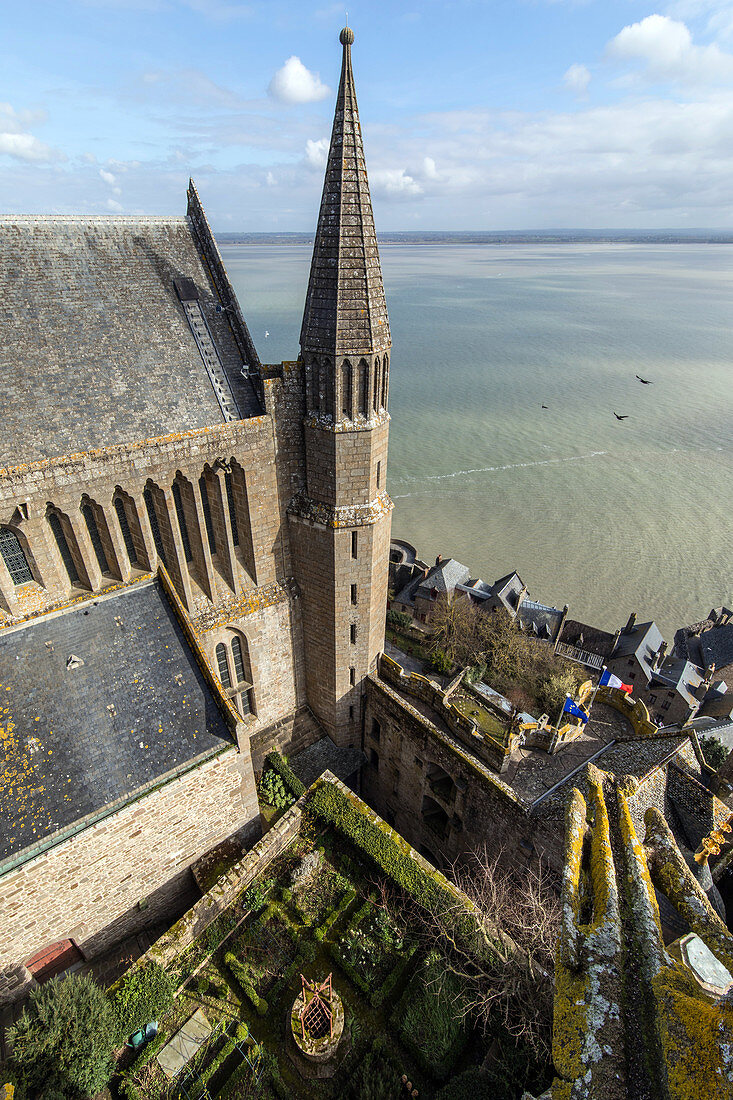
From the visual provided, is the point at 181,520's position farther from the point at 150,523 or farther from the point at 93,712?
the point at 93,712

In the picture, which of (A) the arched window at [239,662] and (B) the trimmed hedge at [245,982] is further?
(A) the arched window at [239,662]

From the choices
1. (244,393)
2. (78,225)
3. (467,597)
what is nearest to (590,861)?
(244,393)

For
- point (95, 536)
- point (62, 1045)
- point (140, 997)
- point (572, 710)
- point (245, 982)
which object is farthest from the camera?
point (572, 710)

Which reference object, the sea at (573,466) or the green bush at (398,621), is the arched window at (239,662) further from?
the sea at (573,466)

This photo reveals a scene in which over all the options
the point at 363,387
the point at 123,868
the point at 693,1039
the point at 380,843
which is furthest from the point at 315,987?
the point at 363,387

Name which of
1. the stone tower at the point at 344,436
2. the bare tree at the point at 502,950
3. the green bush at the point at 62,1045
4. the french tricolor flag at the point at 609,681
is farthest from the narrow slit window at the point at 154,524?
the french tricolor flag at the point at 609,681

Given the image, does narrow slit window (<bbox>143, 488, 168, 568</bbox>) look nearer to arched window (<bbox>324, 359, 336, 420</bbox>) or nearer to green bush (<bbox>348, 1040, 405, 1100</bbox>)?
arched window (<bbox>324, 359, 336, 420</bbox>)

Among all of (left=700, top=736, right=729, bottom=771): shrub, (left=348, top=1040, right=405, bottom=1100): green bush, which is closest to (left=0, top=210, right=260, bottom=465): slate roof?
(left=348, top=1040, right=405, bottom=1100): green bush
